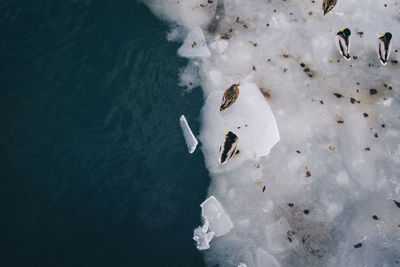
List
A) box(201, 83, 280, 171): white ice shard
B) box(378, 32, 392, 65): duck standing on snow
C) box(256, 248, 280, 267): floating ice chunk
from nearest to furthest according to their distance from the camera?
box(256, 248, 280, 267): floating ice chunk → box(201, 83, 280, 171): white ice shard → box(378, 32, 392, 65): duck standing on snow

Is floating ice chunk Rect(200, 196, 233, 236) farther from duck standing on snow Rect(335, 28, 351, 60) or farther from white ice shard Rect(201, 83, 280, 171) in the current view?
duck standing on snow Rect(335, 28, 351, 60)

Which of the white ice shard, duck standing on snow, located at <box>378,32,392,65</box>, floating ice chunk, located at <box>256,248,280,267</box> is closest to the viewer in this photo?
floating ice chunk, located at <box>256,248,280,267</box>

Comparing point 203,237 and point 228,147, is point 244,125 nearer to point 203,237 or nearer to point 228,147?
point 228,147

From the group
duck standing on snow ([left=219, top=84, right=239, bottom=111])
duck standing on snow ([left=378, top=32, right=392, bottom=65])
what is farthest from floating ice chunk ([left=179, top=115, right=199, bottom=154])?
duck standing on snow ([left=378, top=32, right=392, bottom=65])

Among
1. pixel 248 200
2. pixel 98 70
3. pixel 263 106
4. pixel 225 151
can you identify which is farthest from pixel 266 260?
pixel 98 70

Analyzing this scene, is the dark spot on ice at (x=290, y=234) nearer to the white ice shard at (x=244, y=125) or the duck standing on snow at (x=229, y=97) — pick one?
the white ice shard at (x=244, y=125)

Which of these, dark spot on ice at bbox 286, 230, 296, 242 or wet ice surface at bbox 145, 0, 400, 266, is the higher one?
wet ice surface at bbox 145, 0, 400, 266

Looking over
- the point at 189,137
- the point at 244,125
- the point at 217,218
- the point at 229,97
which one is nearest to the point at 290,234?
the point at 217,218
